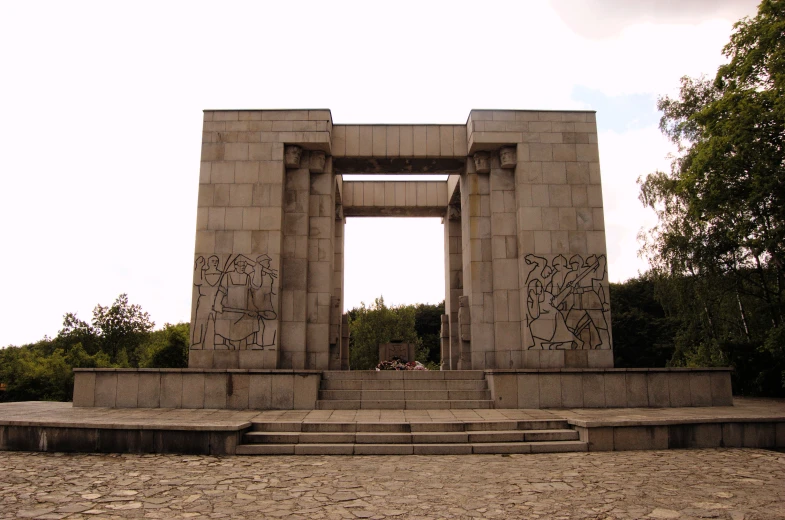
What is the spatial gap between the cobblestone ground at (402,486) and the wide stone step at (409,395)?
4.46 m

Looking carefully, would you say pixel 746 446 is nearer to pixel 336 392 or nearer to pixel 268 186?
pixel 336 392

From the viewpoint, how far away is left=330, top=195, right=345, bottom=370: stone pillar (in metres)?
17.3

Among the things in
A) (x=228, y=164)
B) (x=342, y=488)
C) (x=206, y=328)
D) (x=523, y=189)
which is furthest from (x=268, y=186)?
(x=342, y=488)

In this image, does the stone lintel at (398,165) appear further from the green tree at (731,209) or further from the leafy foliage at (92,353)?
the leafy foliage at (92,353)

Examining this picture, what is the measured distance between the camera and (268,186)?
1620 centimetres

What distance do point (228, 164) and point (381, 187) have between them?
23.9 ft

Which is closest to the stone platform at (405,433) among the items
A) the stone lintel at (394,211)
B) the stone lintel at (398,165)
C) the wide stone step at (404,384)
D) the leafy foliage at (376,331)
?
the wide stone step at (404,384)

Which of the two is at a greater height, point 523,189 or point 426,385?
point 523,189

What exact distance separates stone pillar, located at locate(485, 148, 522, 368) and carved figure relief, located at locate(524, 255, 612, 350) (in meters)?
→ 0.56

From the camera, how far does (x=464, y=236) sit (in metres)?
17.8

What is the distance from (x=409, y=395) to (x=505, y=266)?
15.6 feet

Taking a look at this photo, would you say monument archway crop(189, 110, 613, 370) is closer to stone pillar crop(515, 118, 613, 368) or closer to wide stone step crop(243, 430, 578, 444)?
stone pillar crop(515, 118, 613, 368)

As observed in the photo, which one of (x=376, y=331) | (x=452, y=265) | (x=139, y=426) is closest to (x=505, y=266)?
(x=452, y=265)

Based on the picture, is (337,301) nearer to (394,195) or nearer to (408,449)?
(394,195)
